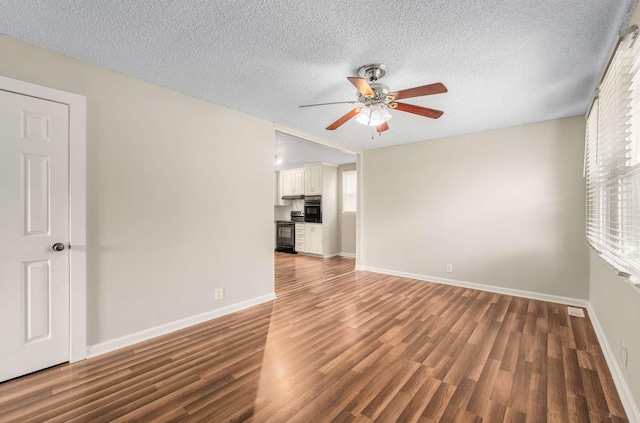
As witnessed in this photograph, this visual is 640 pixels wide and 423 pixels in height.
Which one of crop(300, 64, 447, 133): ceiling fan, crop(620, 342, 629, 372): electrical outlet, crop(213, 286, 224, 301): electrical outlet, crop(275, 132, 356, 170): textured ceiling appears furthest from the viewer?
crop(275, 132, 356, 170): textured ceiling

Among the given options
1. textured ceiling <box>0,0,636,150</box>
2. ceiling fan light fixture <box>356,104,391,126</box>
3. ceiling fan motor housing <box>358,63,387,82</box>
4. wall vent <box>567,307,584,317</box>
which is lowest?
wall vent <box>567,307,584,317</box>

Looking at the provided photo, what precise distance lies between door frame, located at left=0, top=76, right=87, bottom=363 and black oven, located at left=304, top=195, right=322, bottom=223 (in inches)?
209

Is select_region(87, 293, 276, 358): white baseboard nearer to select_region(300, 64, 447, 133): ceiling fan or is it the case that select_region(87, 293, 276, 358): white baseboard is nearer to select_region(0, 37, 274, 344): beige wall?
select_region(0, 37, 274, 344): beige wall

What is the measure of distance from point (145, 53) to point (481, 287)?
4.98 metres

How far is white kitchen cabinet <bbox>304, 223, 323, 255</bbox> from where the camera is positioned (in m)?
7.22

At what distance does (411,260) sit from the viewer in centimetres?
498

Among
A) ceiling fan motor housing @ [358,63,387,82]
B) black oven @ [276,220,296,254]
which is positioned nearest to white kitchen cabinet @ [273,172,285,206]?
black oven @ [276,220,296,254]

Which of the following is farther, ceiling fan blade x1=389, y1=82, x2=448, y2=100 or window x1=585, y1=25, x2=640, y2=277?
ceiling fan blade x1=389, y1=82, x2=448, y2=100

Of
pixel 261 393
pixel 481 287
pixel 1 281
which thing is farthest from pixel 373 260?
pixel 1 281

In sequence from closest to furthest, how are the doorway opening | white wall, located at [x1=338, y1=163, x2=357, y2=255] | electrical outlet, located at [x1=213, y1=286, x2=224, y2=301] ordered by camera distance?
1. electrical outlet, located at [x1=213, y1=286, x2=224, y2=301]
2. the doorway opening
3. white wall, located at [x1=338, y1=163, x2=357, y2=255]

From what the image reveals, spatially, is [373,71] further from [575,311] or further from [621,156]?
[575,311]

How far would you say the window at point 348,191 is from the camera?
7.46 metres

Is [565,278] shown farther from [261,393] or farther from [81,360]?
[81,360]

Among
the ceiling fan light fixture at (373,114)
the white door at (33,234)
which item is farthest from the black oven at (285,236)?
the white door at (33,234)
